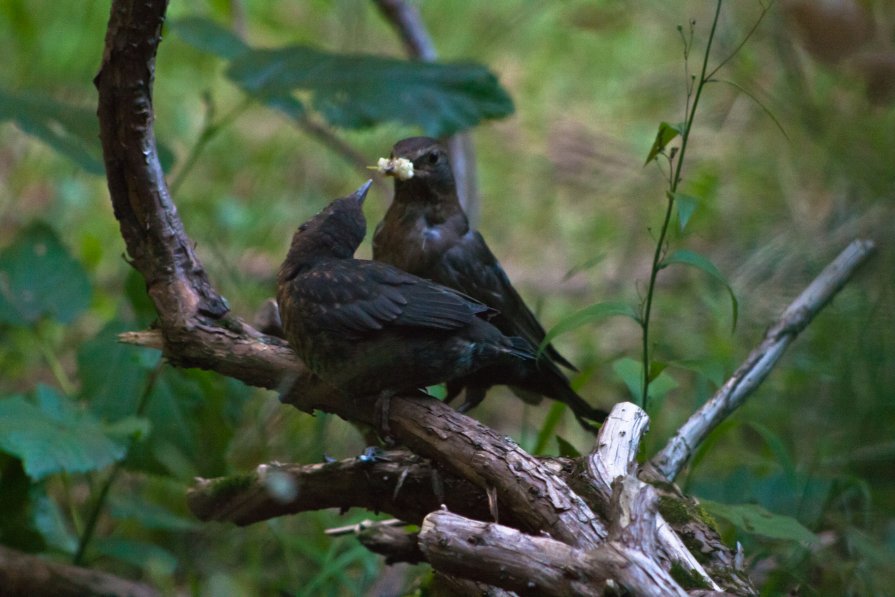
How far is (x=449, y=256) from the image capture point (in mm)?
3377

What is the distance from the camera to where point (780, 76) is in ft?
14.8

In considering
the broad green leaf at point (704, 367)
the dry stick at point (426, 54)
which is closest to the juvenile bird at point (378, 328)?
the broad green leaf at point (704, 367)

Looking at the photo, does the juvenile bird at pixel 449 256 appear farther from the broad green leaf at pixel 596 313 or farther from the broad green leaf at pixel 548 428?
the broad green leaf at pixel 596 313

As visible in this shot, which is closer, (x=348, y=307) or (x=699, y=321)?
(x=348, y=307)

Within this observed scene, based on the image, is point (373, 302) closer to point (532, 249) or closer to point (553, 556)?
point (553, 556)

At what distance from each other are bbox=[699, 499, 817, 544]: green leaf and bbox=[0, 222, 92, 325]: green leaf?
2.48 meters

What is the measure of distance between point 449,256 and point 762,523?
1.32m

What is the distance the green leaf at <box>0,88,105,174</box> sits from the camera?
380 cm

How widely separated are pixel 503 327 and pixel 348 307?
0.93 metres

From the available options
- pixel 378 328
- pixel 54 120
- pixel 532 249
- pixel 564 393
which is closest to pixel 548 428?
pixel 564 393

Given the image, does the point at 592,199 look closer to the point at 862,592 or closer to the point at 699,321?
the point at 699,321

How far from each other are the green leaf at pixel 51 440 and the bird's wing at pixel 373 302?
0.96m

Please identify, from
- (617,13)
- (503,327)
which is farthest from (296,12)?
(503,327)

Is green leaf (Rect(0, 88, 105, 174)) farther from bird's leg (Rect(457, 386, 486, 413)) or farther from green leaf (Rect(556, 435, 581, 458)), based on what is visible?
green leaf (Rect(556, 435, 581, 458))
